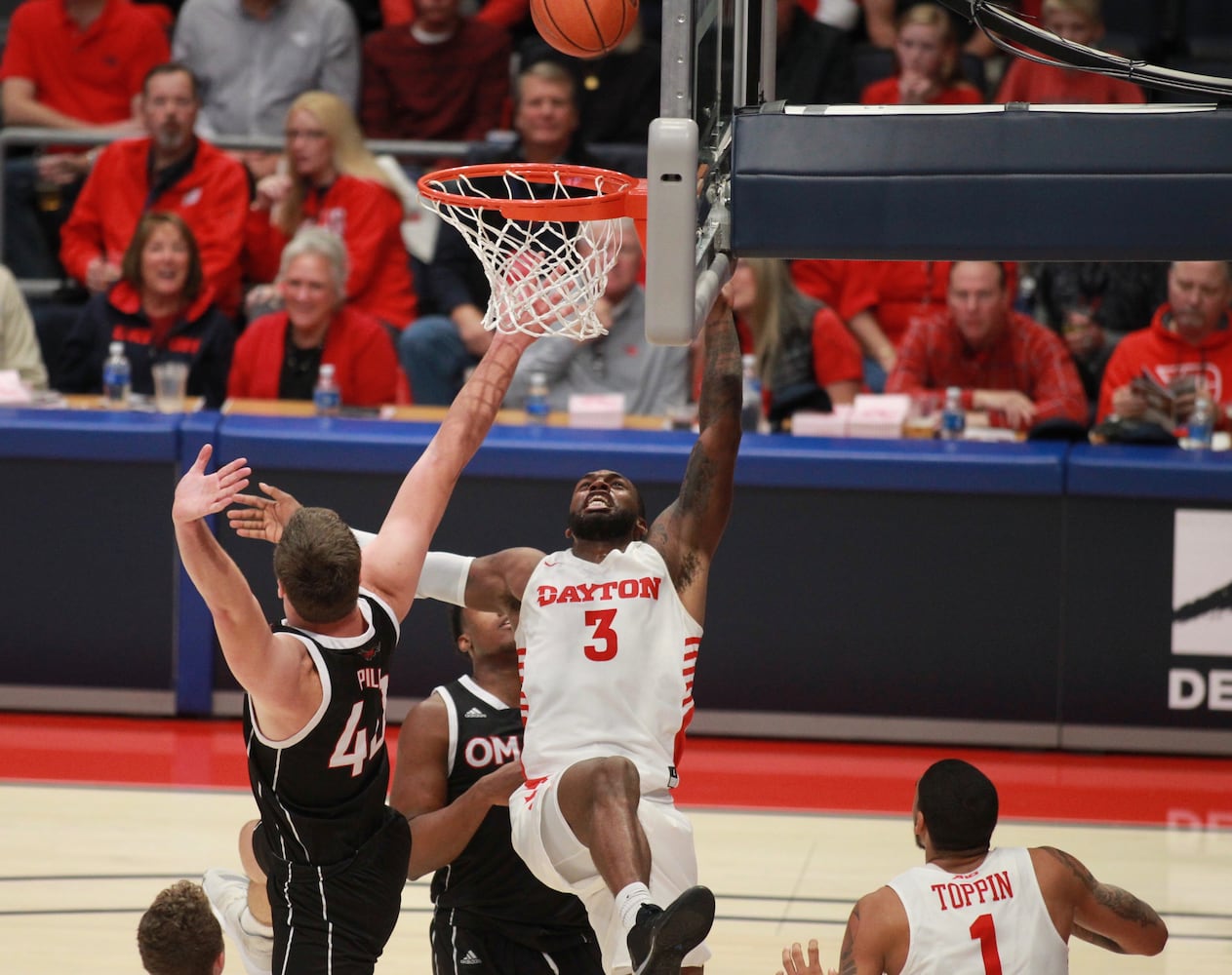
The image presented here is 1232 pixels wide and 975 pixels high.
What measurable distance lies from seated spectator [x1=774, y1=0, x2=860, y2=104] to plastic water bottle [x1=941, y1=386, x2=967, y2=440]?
2.60 meters

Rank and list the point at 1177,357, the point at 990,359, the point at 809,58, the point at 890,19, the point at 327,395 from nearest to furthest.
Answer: the point at 327,395, the point at 1177,357, the point at 990,359, the point at 809,58, the point at 890,19

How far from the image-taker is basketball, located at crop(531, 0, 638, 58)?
4.80m

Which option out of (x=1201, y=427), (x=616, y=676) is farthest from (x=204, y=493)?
(x=1201, y=427)

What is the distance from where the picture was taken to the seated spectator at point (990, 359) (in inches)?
339

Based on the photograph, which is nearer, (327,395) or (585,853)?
(585,853)

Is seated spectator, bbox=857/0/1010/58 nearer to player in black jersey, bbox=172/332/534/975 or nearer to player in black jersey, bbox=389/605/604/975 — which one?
player in black jersey, bbox=389/605/604/975

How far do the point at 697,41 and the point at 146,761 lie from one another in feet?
14.9

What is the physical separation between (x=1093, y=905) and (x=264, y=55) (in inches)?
309

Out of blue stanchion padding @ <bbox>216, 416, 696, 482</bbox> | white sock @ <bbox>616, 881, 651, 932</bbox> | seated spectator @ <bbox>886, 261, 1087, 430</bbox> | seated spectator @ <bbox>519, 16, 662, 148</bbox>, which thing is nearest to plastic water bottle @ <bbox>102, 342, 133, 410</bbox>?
blue stanchion padding @ <bbox>216, 416, 696, 482</bbox>

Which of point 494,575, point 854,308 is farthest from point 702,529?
point 854,308

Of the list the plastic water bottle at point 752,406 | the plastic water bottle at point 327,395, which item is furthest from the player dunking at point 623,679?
the plastic water bottle at point 327,395

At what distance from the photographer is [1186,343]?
8703 millimetres

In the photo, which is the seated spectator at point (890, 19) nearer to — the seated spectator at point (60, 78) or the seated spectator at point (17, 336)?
the seated spectator at point (60, 78)

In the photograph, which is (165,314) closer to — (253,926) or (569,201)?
(253,926)
